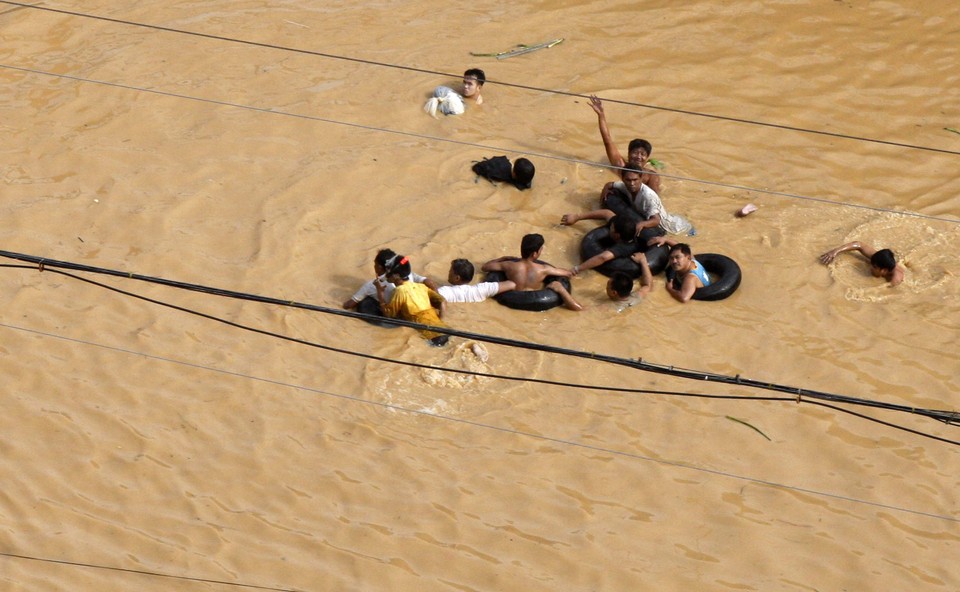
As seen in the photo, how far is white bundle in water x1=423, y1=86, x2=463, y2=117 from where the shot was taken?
11109mm

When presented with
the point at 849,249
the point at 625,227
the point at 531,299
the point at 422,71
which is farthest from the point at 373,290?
the point at 849,249

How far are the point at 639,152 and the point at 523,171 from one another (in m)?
1.14

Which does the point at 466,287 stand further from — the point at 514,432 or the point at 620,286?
the point at 514,432

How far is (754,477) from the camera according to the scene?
7523mm

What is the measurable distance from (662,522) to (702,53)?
23.1 ft

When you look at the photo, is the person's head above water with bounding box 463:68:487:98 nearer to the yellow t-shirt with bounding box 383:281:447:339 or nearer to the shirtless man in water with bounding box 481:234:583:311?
the shirtless man in water with bounding box 481:234:583:311

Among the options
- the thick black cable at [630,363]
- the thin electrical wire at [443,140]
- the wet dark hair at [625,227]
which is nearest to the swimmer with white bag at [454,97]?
the thin electrical wire at [443,140]

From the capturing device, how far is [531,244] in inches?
352

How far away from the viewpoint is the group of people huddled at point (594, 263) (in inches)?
335

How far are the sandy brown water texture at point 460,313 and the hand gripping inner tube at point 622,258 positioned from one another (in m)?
0.33

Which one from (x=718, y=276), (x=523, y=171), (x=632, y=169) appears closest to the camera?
(x=718, y=276)

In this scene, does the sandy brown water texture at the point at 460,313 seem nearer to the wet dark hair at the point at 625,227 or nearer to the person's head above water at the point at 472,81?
the person's head above water at the point at 472,81

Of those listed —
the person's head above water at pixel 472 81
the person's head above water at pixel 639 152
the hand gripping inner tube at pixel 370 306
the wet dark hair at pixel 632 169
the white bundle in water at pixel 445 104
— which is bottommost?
the hand gripping inner tube at pixel 370 306

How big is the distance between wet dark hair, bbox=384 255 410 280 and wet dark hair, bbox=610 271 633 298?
179 centimetres
